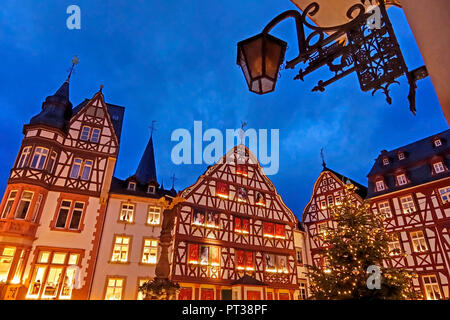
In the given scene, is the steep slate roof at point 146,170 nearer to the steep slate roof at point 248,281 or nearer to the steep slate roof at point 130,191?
the steep slate roof at point 130,191

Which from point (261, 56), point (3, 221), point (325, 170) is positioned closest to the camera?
point (261, 56)

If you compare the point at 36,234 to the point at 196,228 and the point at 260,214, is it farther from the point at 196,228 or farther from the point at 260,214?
the point at 260,214

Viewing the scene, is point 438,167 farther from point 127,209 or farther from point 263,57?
point 263,57

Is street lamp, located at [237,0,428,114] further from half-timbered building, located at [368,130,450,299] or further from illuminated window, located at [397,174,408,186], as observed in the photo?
illuminated window, located at [397,174,408,186]

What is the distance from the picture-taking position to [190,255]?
16.9m

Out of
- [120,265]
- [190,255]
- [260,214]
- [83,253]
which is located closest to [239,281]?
[190,255]

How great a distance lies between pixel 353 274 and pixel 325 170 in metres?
17.2

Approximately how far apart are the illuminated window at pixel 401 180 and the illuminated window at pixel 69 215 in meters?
21.6

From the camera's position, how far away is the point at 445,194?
60.4ft

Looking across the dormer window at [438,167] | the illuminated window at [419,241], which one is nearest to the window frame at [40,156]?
the illuminated window at [419,241]

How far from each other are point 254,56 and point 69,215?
15.9m

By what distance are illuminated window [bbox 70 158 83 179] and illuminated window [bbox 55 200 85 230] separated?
5.10 feet

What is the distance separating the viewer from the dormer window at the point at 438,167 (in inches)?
755
